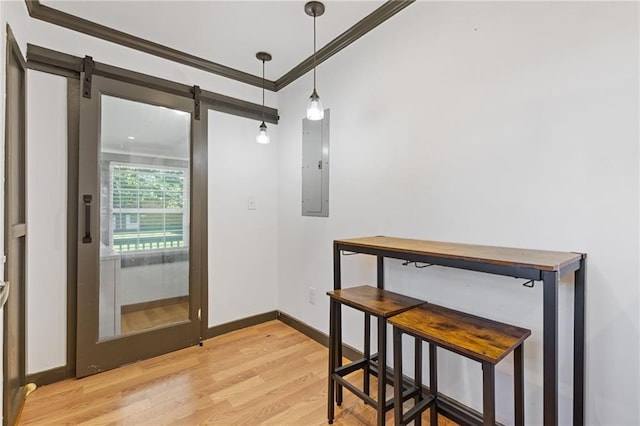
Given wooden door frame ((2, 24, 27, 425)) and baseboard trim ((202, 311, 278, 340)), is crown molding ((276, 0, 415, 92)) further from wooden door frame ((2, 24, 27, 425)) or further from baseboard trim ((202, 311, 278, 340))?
baseboard trim ((202, 311, 278, 340))

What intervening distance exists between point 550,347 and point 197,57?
2907 mm

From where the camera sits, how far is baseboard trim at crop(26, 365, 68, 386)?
6.30ft

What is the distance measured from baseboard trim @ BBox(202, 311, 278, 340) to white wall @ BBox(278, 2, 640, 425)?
104 centimetres

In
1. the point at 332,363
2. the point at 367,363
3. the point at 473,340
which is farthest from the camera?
the point at 367,363

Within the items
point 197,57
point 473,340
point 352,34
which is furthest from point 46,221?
point 473,340

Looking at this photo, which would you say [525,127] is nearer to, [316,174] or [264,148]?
[316,174]

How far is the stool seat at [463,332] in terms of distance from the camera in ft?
3.52

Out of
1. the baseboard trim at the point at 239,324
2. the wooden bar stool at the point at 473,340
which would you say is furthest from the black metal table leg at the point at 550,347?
the baseboard trim at the point at 239,324

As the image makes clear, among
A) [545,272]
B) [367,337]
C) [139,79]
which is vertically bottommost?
[367,337]

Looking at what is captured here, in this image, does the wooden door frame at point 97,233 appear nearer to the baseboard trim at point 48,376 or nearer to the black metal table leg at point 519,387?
the baseboard trim at point 48,376

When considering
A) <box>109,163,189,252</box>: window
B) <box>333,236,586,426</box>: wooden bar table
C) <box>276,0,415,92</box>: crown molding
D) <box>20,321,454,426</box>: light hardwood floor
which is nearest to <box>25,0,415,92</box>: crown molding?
<box>276,0,415,92</box>: crown molding

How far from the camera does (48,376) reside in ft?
6.44

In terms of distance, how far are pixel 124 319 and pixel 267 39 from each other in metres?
2.36

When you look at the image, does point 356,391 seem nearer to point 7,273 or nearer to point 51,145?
point 7,273
